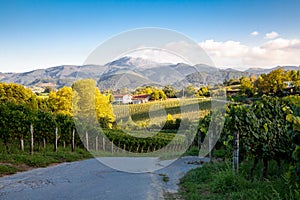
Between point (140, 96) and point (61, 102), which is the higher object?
point (140, 96)

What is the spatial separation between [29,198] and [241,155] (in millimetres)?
6947

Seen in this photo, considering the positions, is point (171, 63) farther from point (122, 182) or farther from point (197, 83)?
point (122, 182)

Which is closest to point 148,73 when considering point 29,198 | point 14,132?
point 29,198

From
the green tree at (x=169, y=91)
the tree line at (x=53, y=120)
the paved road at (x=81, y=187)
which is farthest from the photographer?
the tree line at (x=53, y=120)

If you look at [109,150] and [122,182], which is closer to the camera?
[122,182]

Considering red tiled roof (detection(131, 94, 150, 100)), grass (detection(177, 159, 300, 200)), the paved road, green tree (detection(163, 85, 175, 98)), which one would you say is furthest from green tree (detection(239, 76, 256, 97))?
grass (detection(177, 159, 300, 200))

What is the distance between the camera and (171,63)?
10.8 meters

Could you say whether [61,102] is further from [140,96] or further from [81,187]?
[81,187]

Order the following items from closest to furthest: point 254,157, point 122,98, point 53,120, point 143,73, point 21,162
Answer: point 254,157, point 143,73, point 21,162, point 122,98, point 53,120

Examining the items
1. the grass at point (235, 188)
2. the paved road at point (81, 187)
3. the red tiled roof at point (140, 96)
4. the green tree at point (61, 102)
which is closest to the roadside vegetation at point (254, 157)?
the grass at point (235, 188)

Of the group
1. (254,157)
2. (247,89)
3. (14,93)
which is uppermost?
(14,93)

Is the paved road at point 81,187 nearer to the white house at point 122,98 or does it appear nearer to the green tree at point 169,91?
the white house at point 122,98

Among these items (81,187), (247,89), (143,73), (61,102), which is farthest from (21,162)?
(247,89)

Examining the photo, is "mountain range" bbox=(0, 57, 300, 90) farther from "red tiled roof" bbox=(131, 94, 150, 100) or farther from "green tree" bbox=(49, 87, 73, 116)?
"green tree" bbox=(49, 87, 73, 116)
